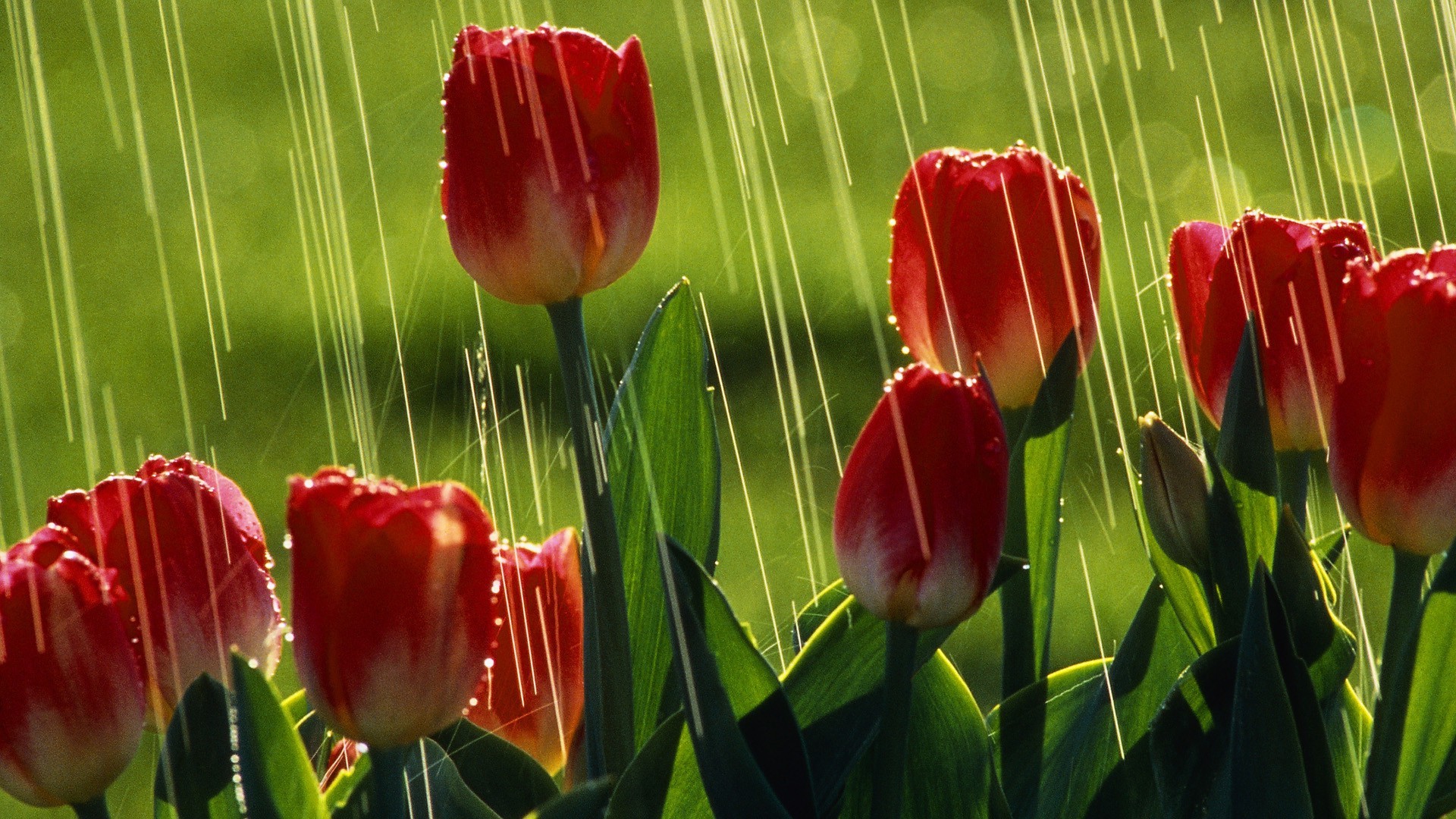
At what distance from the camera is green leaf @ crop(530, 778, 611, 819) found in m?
0.38

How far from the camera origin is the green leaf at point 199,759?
423 millimetres

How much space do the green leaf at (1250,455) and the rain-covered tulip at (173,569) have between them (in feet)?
0.95

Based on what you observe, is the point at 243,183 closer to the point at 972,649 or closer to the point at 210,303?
the point at 210,303

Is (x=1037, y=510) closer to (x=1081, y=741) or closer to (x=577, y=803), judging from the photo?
(x=1081, y=741)

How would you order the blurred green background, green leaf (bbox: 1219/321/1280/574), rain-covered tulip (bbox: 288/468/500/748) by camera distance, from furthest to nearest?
the blurred green background, green leaf (bbox: 1219/321/1280/574), rain-covered tulip (bbox: 288/468/500/748)

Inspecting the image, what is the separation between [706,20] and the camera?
3.15 m

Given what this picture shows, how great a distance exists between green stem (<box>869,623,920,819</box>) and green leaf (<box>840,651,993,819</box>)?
5 cm

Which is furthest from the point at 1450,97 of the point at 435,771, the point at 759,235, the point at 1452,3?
the point at 435,771

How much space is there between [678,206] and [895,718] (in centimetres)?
195

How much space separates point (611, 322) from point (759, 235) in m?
0.34

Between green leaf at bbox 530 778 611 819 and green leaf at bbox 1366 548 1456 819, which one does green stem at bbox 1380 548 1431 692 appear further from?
green leaf at bbox 530 778 611 819

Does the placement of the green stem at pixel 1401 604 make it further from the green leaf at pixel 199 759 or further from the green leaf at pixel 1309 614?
the green leaf at pixel 199 759

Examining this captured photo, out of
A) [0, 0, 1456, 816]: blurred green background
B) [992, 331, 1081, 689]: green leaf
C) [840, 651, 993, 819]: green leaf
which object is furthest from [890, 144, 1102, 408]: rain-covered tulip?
[0, 0, 1456, 816]: blurred green background

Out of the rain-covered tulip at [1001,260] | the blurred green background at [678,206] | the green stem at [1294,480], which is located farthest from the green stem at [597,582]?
the blurred green background at [678,206]
